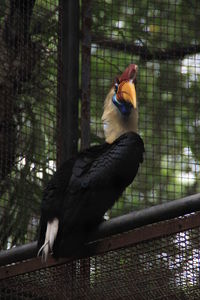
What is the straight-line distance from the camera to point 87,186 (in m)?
3.80

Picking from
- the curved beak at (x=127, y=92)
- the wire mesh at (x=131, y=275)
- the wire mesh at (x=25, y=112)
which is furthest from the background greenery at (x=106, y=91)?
the wire mesh at (x=131, y=275)

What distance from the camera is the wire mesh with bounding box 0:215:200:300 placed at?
319cm

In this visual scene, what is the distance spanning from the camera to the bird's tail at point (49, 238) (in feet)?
11.3

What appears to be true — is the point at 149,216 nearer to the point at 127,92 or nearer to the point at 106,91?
the point at 127,92

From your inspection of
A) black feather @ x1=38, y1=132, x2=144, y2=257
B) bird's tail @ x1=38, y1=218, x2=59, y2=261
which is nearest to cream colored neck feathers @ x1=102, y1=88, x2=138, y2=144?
black feather @ x1=38, y1=132, x2=144, y2=257

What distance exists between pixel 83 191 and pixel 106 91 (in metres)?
1.78

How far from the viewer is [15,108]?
16.3 feet

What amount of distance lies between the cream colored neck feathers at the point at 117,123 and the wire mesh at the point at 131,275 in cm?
114

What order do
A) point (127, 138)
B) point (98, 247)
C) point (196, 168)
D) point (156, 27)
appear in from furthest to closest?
point (156, 27) → point (196, 168) → point (127, 138) → point (98, 247)

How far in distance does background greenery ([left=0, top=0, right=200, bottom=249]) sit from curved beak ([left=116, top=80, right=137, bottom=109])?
1.36 ft

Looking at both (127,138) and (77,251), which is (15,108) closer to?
(127,138)

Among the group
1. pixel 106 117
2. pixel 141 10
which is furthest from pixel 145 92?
pixel 106 117

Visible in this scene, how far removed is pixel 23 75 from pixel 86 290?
71.3 inches

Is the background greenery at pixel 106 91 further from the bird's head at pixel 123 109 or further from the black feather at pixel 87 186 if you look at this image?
the black feather at pixel 87 186
